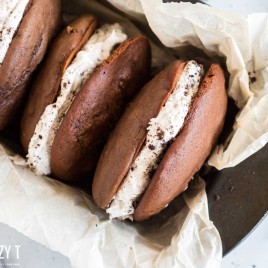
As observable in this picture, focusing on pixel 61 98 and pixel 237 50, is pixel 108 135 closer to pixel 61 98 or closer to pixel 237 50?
pixel 61 98

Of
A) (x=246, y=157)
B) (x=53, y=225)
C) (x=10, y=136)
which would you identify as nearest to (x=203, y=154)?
(x=246, y=157)

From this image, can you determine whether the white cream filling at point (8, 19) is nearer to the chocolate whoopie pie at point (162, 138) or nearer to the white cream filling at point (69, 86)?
the white cream filling at point (69, 86)

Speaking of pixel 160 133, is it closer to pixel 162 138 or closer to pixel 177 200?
pixel 162 138

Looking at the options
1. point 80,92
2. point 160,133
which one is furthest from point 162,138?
point 80,92

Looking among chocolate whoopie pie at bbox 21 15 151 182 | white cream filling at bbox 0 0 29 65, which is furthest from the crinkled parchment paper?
white cream filling at bbox 0 0 29 65

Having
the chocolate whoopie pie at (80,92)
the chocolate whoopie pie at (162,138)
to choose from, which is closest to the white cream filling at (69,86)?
the chocolate whoopie pie at (80,92)

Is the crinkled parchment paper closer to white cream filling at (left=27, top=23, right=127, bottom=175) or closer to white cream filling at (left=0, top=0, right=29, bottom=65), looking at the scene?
white cream filling at (left=27, top=23, right=127, bottom=175)
